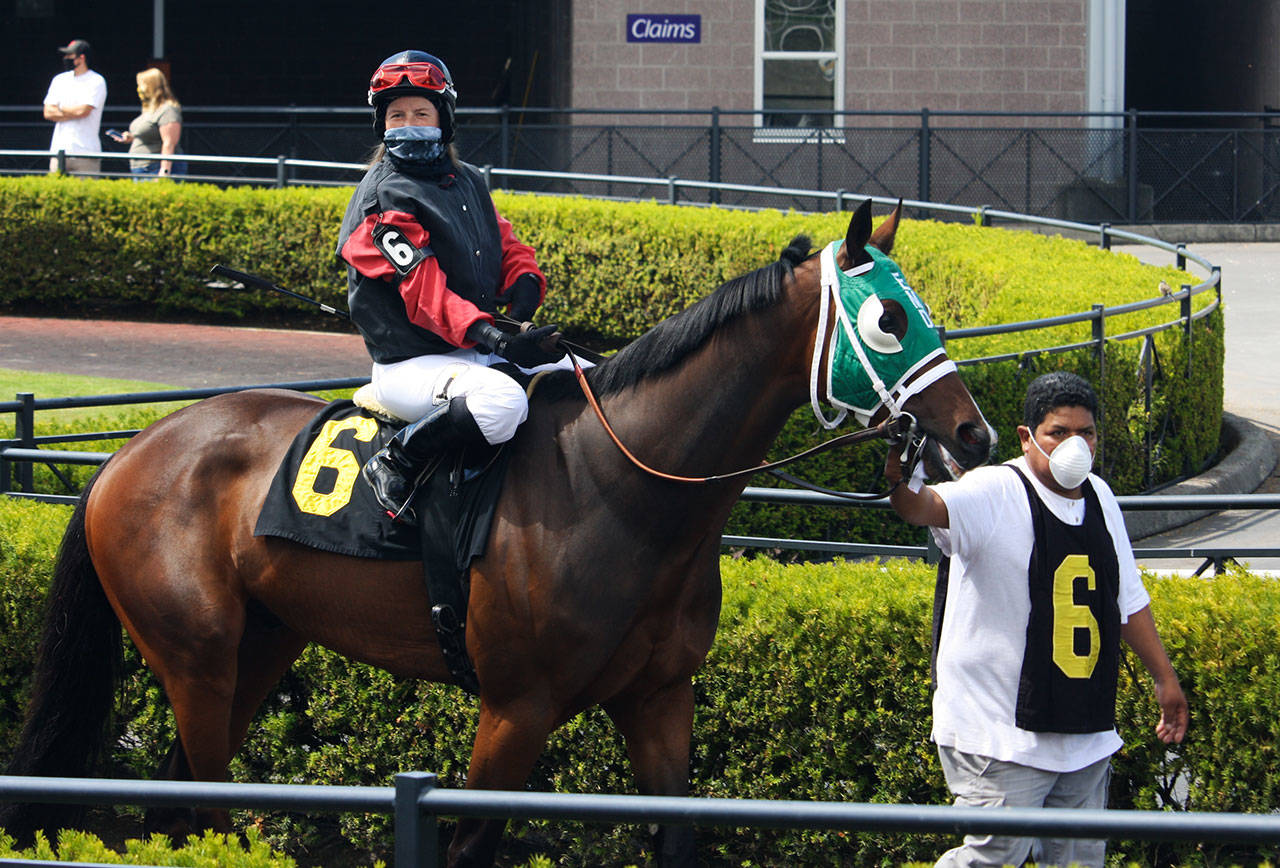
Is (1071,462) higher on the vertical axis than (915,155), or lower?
lower

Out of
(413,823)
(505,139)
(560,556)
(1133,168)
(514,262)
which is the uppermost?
(505,139)

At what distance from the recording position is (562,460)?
4.34m

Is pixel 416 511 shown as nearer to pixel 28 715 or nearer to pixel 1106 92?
pixel 28 715

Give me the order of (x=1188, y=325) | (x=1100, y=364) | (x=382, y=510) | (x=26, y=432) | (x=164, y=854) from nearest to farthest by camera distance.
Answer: (x=164, y=854)
(x=382, y=510)
(x=26, y=432)
(x=1100, y=364)
(x=1188, y=325)

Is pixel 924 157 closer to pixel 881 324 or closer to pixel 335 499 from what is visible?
pixel 335 499

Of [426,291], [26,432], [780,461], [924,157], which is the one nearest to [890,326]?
[780,461]

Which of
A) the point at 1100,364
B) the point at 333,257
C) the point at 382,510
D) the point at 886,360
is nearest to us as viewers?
the point at 886,360

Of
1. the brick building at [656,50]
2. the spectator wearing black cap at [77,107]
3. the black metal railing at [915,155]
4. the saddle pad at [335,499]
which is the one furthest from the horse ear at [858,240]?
the brick building at [656,50]

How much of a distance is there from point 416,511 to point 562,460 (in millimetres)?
456

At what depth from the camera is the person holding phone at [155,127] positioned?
58.2ft

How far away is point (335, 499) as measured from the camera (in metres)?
4.56

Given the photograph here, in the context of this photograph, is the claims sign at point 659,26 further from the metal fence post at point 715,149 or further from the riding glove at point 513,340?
the riding glove at point 513,340

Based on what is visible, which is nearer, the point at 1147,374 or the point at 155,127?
the point at 1147,374

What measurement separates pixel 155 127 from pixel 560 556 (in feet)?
50.9
